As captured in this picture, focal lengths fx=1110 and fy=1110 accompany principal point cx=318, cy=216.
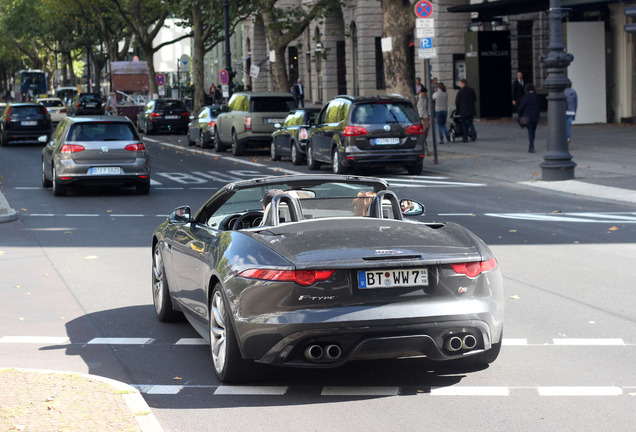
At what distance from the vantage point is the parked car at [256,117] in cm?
3169

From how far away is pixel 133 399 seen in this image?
19.9 ft

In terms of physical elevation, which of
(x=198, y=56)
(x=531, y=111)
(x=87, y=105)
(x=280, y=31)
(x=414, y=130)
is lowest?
(x=414, y=130)

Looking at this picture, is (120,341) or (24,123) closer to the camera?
(120,341)

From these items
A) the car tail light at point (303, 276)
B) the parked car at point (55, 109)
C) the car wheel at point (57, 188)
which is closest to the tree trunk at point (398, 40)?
the car wheel at point (57, 188)

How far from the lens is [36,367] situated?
730cm

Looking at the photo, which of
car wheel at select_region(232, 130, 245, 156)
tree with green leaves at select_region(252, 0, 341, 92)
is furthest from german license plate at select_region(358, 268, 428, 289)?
tree with green leaves at select_region(252, 0, 341, 92)

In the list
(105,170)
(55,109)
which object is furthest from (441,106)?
(55,109)

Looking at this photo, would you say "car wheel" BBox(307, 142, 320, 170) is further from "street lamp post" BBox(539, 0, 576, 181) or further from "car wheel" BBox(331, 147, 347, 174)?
"street lamp post" BBox(539, 0, 576, 181)

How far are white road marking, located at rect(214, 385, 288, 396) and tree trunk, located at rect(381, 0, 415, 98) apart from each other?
23.0 metres

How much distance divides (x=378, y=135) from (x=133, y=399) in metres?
17.7

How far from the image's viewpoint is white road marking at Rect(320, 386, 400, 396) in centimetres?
641

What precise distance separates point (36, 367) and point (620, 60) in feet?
104

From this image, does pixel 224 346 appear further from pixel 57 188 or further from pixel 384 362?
pixel 57 188

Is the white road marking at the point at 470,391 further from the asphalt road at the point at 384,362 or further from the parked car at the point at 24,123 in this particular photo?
the parked car at the point at 24,123
